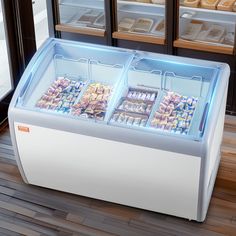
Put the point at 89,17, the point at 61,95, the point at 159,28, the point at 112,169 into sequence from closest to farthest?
the point at 112,169 < the point at 61,95 < the point at 159,28 < the point at 89,17

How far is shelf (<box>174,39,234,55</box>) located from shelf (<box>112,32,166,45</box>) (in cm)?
15

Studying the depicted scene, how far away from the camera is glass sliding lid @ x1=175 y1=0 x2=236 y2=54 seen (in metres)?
4.73

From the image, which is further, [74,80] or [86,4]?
[86,4]

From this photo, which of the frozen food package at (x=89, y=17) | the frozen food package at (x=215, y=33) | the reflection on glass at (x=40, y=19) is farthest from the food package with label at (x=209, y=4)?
the reflection on glass at (x=40, y=19)

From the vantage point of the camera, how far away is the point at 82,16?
5395 mm

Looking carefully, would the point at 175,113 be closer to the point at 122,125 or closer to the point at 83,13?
the point at 122,125

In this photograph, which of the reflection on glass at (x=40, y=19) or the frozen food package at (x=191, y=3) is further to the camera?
the reflection on glass at (x=40, y=19)

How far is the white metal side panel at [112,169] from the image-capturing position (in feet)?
11.8

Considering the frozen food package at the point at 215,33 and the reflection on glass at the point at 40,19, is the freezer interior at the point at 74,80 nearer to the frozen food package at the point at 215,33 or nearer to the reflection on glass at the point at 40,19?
the frozen food package at the point at 215,33

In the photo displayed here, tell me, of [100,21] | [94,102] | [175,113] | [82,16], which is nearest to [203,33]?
[100,21]

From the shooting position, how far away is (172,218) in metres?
3.87

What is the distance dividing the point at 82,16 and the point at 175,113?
80.5 inches

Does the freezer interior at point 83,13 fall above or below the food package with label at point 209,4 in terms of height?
below

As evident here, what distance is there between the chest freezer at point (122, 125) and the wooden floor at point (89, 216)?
0.27 ft
